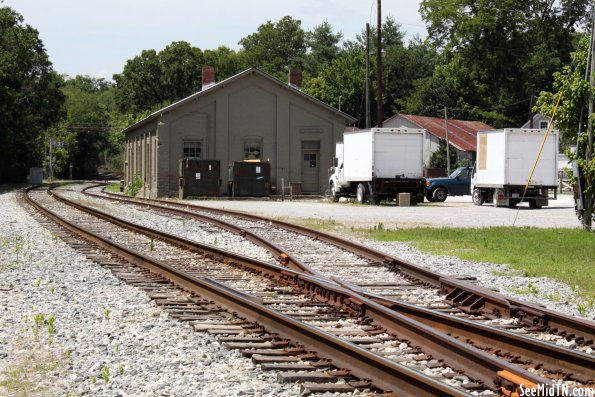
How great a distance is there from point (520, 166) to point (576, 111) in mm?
15135

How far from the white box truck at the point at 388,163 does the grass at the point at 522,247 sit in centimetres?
1585

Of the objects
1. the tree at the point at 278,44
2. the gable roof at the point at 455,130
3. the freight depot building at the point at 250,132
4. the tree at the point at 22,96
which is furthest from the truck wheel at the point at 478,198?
the tree at the point at 278,44

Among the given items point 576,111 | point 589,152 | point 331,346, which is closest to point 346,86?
point 576,111

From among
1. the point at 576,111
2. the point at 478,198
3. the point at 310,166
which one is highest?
the point at 576,111

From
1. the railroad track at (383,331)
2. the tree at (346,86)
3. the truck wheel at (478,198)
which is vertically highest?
the tree at (346,86)

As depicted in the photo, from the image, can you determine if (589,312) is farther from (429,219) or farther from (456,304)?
(429,219)

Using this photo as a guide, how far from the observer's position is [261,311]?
8172 millimetres

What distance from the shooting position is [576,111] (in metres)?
19.8

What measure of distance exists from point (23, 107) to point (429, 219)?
61.7 meters

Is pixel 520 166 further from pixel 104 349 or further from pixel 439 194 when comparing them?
pixel 104 349

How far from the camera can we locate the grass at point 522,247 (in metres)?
12.4

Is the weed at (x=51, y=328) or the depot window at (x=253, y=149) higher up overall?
the depot window at (x=253, y=149)

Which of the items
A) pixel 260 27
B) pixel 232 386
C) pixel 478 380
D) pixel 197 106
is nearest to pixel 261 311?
pixel 232 386

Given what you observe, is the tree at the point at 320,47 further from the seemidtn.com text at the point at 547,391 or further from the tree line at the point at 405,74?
the seemidtn.com text at the point at 547,391
